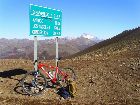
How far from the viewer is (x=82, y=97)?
1548cm

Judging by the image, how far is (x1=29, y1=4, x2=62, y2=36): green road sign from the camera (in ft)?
55.5

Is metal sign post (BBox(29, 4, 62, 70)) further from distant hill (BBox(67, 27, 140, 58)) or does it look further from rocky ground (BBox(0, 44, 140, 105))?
distant hill (BBox(67, 27, 140, 58))

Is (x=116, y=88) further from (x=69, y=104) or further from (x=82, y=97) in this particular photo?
(x=69, y=104)

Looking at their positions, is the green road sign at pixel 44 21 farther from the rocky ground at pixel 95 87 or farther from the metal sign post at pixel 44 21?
the rocky ground at pixel 95 87

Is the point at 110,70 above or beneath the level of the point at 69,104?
above

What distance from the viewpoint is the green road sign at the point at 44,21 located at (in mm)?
16922

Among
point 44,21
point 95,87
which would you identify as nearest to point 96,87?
point 95,87

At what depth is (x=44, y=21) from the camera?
57.6 feet

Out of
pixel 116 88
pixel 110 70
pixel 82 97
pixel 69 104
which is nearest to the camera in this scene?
pixel 69 104

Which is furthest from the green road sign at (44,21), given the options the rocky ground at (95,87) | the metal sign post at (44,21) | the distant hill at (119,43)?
A: the distant hill at (119,43)

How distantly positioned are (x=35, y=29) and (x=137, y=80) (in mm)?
6184

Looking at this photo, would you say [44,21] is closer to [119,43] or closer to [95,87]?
[95,87]

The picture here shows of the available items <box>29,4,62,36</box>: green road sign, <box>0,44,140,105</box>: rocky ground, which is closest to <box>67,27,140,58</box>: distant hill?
<box>0,44,140,105</box>: rocky ground

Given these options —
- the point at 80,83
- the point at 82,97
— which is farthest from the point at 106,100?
the point at 80,83
